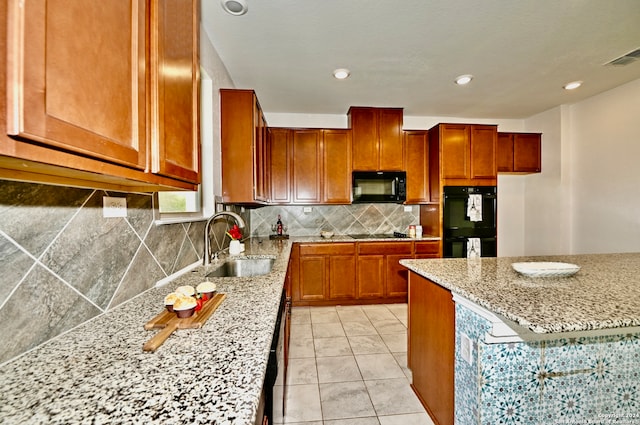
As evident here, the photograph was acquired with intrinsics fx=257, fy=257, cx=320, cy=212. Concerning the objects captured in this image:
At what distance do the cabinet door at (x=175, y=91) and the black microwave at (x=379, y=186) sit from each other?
2.65m

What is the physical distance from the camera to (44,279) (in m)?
0.78

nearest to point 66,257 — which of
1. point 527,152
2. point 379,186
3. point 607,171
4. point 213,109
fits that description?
point 213,109

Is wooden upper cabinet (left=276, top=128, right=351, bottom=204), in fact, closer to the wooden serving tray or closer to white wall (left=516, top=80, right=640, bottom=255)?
the wooden serving tray

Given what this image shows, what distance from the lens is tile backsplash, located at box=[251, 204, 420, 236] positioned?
12.5 feet

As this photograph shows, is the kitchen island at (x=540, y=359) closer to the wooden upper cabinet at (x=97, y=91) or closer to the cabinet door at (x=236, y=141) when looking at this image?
the wooden upper cabinet at (x=97, y=91)

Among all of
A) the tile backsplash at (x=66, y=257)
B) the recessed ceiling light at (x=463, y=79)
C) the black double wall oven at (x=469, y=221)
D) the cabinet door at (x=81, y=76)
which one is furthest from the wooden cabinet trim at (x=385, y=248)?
the cabinet door at (x=81, y=76)

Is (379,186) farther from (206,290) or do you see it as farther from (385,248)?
(206,290)

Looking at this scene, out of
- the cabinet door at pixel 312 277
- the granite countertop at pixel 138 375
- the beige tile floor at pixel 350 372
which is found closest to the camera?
the granite countertop at pixel 138 375

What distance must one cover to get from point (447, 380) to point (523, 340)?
18.6 inches

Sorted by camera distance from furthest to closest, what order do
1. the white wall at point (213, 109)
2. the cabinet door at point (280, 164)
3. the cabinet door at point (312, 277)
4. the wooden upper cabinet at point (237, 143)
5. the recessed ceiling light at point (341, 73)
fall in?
the cabinet door at point (280, 164) → the cabinet door at point (312, 277) → the recessed ceiling light at point (341, 73) → the wooden upper cabinet at point (237, 143) → the white wall at point (213, 109)

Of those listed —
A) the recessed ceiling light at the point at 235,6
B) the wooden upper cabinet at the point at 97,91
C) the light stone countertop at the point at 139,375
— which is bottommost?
the light stone countertop at the point at 139,375

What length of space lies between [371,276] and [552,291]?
2344 millimetres

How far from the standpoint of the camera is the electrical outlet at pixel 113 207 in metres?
1.02

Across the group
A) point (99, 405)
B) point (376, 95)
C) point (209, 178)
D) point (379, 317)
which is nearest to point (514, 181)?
point (376, 95)
